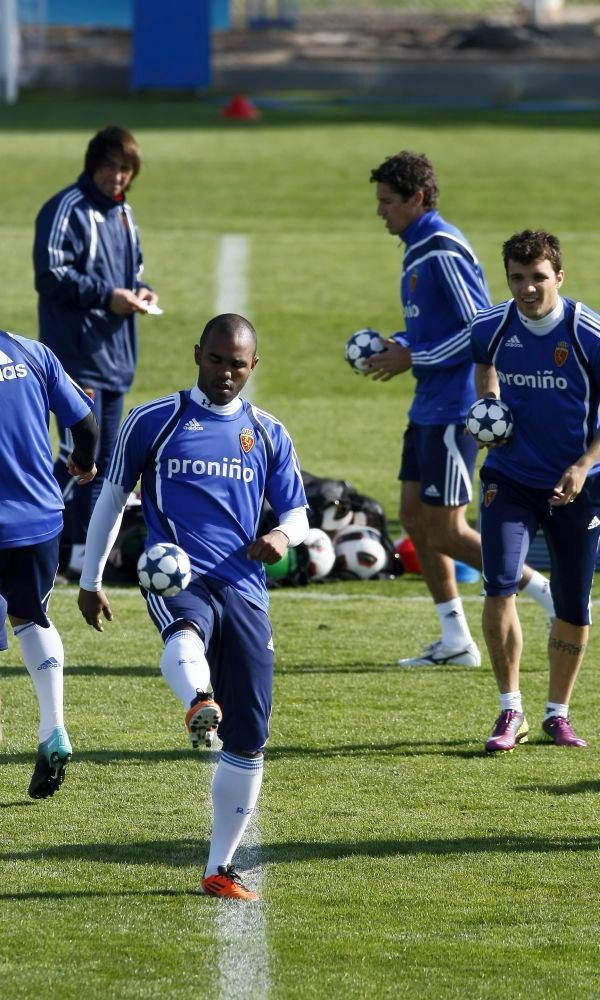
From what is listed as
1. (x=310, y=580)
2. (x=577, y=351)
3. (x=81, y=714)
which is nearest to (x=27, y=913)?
(x=81, y=714)

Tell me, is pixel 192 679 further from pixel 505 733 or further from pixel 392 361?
pixel 392 361

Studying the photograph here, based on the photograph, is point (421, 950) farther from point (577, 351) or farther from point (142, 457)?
point (577, 351)

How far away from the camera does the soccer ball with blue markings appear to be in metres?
7.27

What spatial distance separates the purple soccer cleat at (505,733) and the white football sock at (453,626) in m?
1.40

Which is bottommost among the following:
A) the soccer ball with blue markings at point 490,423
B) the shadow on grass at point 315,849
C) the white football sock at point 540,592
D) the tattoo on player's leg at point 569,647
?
the shadow on grass at point 315,849

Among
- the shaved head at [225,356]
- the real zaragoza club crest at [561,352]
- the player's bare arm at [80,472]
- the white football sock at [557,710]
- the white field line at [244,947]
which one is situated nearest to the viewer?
the white field line at [244,947]

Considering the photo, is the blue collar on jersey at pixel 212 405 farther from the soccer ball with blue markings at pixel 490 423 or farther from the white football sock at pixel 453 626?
the white football sock at pixel 453 626

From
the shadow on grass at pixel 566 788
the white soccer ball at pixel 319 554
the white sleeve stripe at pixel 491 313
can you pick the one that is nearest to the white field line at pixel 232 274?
the white soccer ball at pixel 319 554

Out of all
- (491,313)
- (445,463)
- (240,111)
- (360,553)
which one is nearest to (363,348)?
(445,463)

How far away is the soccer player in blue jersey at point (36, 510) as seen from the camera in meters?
6.48

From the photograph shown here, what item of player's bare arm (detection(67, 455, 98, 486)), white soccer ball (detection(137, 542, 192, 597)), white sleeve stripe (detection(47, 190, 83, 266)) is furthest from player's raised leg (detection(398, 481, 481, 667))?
white soccer ball (detection(137, 542, 192, 597))

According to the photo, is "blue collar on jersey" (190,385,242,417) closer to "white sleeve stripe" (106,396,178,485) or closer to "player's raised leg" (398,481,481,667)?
"white sleeve stripe" (106,396,178,485)

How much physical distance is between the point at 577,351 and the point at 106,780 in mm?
2549

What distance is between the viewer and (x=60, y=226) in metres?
9.66
